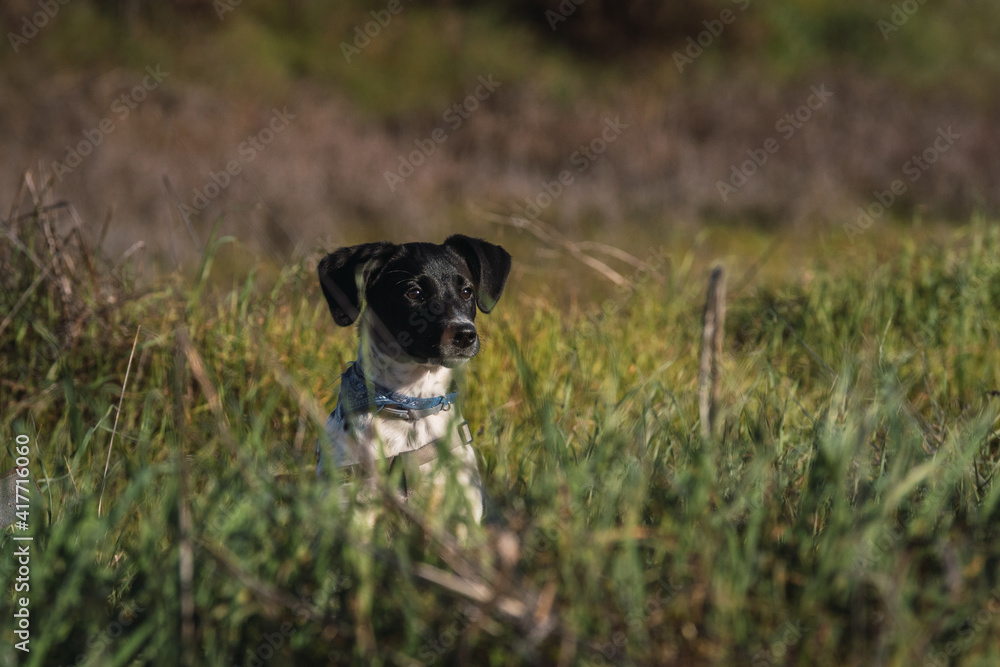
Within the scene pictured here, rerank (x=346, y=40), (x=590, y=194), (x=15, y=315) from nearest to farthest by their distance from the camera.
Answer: (x=15, y=315), (x=590, y=194), (x=346, y=40)

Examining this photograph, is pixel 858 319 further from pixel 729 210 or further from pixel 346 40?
pixel 346 40

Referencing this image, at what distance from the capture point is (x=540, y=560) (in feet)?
5.88

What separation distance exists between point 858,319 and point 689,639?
9.82ft

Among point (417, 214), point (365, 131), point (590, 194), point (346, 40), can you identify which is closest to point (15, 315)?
point (417, 214)
